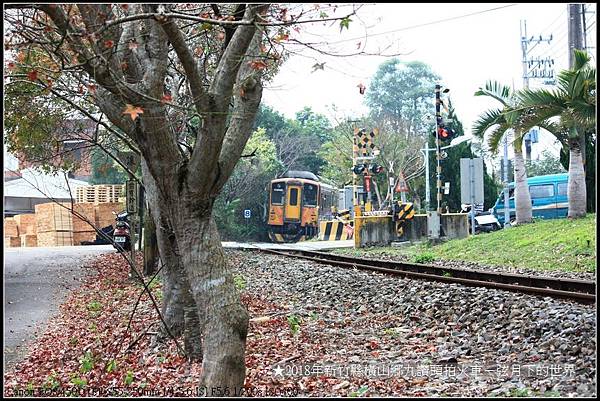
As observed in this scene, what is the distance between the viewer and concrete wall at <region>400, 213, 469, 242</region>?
25.4 meters

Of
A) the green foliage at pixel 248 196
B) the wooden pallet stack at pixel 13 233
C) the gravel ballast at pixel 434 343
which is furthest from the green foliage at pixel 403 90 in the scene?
the gravel ballast at pixel 434 343

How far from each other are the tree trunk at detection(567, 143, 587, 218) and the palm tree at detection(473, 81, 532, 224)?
1.51 m

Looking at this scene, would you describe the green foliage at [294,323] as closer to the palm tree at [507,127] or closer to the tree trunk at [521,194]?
the palm tree at [507,127]

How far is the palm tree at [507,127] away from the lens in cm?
2142

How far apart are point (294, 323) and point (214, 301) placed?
11.4ft

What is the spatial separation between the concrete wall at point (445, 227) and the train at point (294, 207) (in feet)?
46.2

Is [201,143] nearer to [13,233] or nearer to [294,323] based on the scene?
[294,323]

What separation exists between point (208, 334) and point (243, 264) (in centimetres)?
1456

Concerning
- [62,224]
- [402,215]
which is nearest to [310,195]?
[62,224]

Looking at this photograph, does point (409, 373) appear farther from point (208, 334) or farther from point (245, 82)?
point (245, 82)

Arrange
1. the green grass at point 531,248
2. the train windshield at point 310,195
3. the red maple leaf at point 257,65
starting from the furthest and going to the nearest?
1. the train windshield at point 310,195
2. the green grass at point 531,248
3. the red maple leaf at point 257,65

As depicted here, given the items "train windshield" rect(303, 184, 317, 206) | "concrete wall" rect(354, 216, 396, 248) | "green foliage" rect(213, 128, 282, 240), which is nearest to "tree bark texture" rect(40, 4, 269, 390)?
"concrete wall" rect(354, 216, 396, 248)

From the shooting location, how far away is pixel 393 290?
11.9m

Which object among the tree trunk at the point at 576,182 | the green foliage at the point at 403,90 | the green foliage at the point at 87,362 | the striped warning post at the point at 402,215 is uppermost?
the green foliage at the point at 403,90
